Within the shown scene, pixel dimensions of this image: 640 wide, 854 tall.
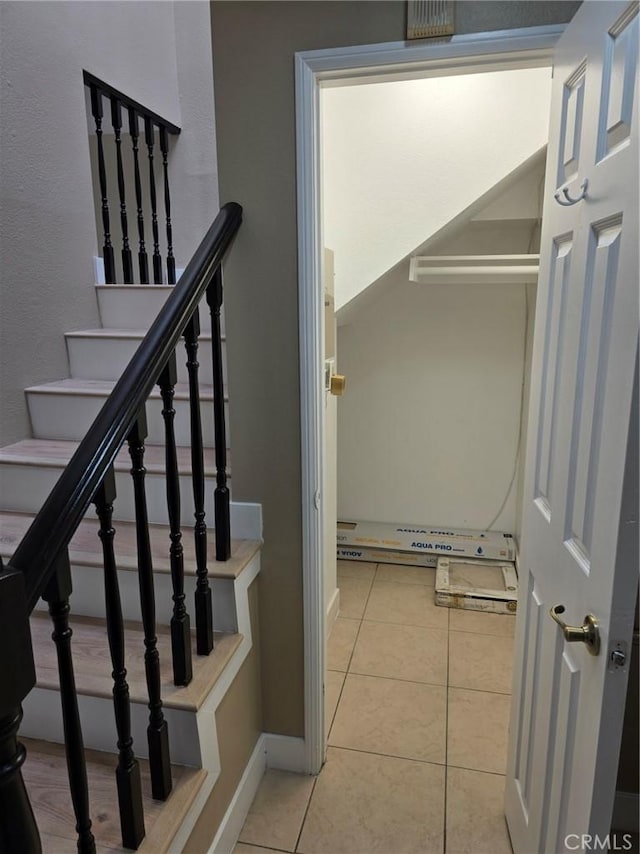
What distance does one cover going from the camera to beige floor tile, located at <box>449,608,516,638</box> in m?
2.69

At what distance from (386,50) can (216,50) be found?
48cm

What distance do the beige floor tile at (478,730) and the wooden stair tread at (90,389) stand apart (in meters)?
1.54

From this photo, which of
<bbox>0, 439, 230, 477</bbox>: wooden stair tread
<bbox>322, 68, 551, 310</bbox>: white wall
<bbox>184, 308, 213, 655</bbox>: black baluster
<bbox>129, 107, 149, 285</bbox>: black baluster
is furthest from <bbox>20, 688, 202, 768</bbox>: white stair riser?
<bbox>129, 107, 149, 285</bbox>: black baluster

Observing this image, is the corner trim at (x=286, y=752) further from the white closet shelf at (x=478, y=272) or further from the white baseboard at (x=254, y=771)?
the white closet shelf at (x=478, y=272)

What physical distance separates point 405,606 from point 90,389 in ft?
6.34

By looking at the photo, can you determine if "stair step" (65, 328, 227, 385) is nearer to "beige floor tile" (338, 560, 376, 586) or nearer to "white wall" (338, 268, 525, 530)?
"white wall" (338, 268, 525, 530)

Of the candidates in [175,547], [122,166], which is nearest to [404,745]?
[175,547]

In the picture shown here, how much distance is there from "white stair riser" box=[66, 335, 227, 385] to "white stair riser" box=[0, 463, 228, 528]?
1.93 feet

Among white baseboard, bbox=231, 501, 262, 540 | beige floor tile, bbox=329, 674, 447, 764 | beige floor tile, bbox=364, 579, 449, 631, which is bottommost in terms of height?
beige floor tile, bbox=329, 674, 447, 764

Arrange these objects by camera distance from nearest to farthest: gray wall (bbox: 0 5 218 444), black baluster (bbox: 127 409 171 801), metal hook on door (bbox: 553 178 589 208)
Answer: metal hook on door (bbox: 553 178 589 208), black baluster (bbox: 127 409 171 801), gray wall (bbox: 0 5 218 444)

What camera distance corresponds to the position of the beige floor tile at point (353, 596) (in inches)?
113

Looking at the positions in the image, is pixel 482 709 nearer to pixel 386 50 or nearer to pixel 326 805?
pixel 326 805

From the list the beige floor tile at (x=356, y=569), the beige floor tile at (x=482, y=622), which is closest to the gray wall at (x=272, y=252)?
the beige floor tile at (x=482, y=622)

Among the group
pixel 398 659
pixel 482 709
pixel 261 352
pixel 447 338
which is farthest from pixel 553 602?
pixel 447 338
